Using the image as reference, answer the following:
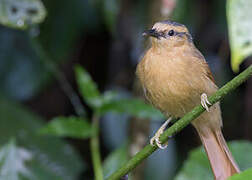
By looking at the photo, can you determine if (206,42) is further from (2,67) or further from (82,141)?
(2,67)

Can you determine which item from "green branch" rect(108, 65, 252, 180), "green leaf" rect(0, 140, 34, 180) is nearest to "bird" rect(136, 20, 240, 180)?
"green branch" rect(108, 65, 252, 180)

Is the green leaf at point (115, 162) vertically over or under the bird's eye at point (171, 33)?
under

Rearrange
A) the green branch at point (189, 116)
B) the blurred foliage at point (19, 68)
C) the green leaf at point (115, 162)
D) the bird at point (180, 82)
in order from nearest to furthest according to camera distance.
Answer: the green branch at point (189, 116)
the bird at point (180, 82)
the green leaf at point (115, 162)
the blurred foliage at point (19, 68)

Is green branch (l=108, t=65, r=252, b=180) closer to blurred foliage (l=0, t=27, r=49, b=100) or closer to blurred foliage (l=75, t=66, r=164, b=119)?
blurred foliage (l=75, t=66, r=164, b=119)

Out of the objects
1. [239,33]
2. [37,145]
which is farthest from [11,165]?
[239,33]

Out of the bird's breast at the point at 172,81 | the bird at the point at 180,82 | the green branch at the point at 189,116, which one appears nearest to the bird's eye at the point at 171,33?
the bird at the point at 180,82

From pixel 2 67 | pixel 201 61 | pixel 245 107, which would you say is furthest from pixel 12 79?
pixel 245 107

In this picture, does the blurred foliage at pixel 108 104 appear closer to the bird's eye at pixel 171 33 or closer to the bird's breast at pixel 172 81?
the bird's breast at pixel 172 81
